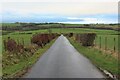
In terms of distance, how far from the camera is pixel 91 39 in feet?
144

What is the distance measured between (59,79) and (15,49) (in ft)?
51.4

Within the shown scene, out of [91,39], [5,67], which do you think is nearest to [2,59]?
[5,67]

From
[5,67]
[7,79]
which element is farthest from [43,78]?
[5,67]

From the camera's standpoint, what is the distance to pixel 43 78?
→ 46.6 ft

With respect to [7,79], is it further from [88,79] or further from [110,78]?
[110,78]

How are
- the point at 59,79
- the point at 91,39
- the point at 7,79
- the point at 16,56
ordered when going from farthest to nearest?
the point at 91,39, the point at 16,56, the point at 7,79, the point at 59,79

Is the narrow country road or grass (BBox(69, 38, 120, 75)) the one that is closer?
the narrow country road

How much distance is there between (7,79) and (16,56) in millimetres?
11727

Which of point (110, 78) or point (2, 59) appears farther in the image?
point (2, 59)

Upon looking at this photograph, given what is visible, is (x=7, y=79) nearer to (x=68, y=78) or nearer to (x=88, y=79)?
(x=68, y=78)

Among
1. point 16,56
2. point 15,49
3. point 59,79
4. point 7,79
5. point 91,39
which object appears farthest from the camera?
point 91,39

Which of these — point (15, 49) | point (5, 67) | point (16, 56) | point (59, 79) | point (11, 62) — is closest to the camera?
point (59, 79)

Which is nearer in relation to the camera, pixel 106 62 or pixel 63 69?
pixel 63 69

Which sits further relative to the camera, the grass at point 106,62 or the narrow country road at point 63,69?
the grass at point 106,62
